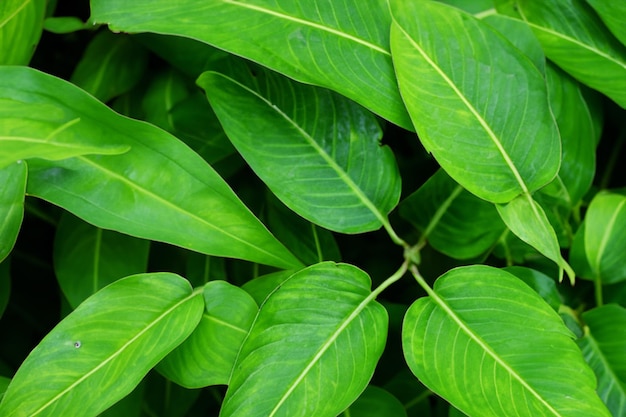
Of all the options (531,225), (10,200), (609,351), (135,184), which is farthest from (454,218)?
(10,200)

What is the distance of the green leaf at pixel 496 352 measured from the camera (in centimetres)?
58

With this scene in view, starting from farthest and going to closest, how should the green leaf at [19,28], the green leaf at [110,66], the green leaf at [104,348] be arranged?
the green leaf at [110,66]
the green leaf at [19,28]
the green leaf at [104,348]

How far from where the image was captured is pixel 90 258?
754mm

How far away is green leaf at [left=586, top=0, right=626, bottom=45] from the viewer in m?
0.73

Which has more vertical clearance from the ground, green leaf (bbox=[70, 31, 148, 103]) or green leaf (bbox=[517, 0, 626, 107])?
green leaf (bbox=[517, 0, 626, 107])

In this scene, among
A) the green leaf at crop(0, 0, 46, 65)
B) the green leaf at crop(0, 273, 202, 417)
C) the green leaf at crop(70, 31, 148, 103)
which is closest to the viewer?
the green leaf at crop(0, 273, 202, 417)

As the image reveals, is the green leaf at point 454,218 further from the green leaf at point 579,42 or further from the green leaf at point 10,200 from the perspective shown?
the green leaf at point 10,200

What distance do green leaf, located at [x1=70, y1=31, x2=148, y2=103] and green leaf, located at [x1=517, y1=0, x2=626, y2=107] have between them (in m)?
0.51

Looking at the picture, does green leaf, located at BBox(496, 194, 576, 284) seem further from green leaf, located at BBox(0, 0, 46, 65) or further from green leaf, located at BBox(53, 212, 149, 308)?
green leaf, located at BBox(0, 0, 46, 65)

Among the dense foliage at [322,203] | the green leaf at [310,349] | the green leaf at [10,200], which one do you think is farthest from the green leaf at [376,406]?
the green leaf at [10,200]

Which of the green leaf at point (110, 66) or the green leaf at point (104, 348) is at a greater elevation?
the green leaf at point (110, 66)

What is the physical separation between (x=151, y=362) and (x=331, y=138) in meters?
0.31

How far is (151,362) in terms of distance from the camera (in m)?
0.59

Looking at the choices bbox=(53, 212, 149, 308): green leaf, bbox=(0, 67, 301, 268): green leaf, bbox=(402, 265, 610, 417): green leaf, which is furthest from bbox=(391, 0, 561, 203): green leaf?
bbox=(53, 212, 149, 308): green leaf
